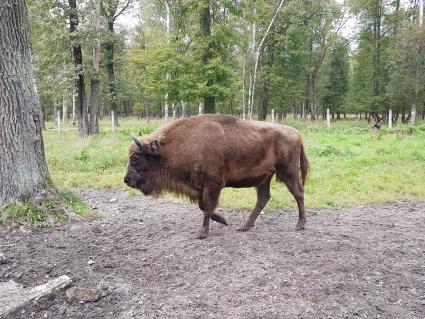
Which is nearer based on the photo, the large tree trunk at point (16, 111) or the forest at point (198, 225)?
the forest at point (198, 225)

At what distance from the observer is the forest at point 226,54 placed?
56.1ft

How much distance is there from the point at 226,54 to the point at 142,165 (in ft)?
42.6

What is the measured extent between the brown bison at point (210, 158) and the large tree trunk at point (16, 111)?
1728 millimetres

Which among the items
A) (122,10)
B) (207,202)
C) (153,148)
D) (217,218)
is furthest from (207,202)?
(122,10)

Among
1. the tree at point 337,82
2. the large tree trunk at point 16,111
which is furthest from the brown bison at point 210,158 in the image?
the tree at point 337,82

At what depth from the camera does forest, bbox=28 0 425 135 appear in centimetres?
1711

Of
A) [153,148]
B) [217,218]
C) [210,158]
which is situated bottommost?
[217,218]

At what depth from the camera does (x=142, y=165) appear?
5.86 metres

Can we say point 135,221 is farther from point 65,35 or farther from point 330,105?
point 330,105

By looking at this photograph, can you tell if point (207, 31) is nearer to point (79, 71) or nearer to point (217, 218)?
point (79, 71)

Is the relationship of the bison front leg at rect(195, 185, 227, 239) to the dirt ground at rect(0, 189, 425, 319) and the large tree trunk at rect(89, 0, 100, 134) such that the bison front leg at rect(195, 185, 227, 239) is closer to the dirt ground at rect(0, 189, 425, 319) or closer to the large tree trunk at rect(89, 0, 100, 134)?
the dirt ground at rect(0, 189, 425, 319)

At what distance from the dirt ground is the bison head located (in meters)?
0.79

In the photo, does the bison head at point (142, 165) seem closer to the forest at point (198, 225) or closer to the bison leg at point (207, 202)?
the forest at point (198, 225)

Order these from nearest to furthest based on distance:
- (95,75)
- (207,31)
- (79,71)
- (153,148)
Answer: (153,148) < (207,31) < (79,71) < (95,75)
